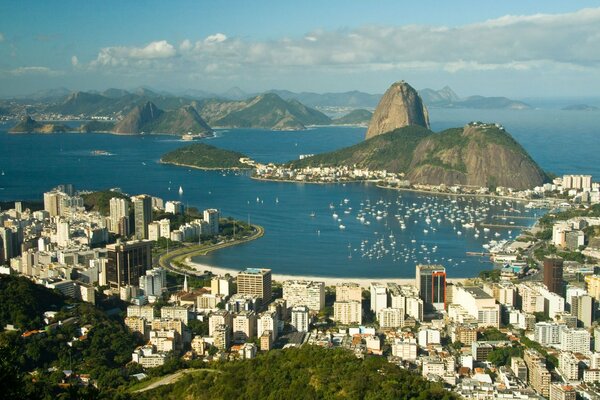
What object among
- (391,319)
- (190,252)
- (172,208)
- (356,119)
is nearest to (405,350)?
(391,319)

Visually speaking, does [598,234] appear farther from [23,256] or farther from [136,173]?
[136,173]

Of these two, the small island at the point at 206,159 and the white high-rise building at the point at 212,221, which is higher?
the small island at the point at 206,159

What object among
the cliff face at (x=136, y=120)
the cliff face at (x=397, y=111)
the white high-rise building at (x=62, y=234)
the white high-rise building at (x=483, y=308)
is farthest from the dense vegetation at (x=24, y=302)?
the cliff face at (x=136, y=120)

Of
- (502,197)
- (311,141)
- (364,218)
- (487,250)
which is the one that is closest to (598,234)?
(487,250)

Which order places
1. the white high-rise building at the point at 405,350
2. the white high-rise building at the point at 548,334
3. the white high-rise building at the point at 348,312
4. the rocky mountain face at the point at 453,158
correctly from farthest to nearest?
the rocky mountain face at the point at 453,158 < the white high-rise building at the point at 348,312 < the white high-rise building at the point at 548,334 < the white high-rise building at the point at 405,350

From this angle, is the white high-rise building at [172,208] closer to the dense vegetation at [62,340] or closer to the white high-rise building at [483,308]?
the dense vegetation at [62,340]

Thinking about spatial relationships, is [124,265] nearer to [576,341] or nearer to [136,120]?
[576,341]
